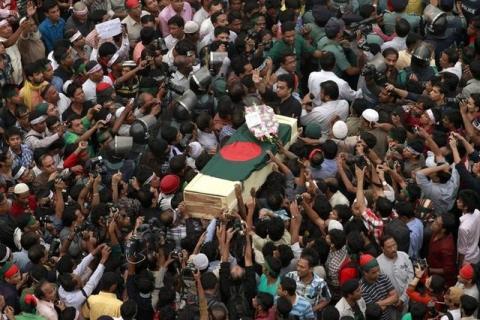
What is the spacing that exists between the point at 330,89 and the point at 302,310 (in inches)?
151

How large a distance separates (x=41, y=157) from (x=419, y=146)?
4220mm

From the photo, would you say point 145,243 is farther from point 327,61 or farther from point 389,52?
point 389,52

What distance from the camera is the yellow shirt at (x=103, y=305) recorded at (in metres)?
11.0

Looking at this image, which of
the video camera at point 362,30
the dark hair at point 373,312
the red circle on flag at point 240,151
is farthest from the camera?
the video camera at point 362,30

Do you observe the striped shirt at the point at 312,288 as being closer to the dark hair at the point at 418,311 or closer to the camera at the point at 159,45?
the dark hair at the point at 418,311

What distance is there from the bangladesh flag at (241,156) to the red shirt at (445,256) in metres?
2.13

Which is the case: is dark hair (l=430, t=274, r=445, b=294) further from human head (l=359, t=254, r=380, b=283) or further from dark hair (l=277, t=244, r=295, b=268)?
dark hair (l=277, t=244, r=295, b=268)

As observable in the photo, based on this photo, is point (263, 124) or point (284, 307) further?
point (263, 124)

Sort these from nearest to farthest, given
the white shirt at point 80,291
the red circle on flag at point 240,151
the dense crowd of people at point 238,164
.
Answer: the dense crowd of people at point 238,164 < the white shirt at point 80,291 < the red circle on flag at point 240,151

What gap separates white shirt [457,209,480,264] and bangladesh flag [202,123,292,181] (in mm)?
2351

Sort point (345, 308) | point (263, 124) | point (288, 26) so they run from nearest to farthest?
point (345, 308), point (263, 124), point (288, 26)

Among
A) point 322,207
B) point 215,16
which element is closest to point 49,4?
point 215,16

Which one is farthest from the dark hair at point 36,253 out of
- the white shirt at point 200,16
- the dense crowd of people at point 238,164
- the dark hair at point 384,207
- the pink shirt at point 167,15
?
the white shirt at point 200,16

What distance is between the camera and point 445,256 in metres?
11.8
